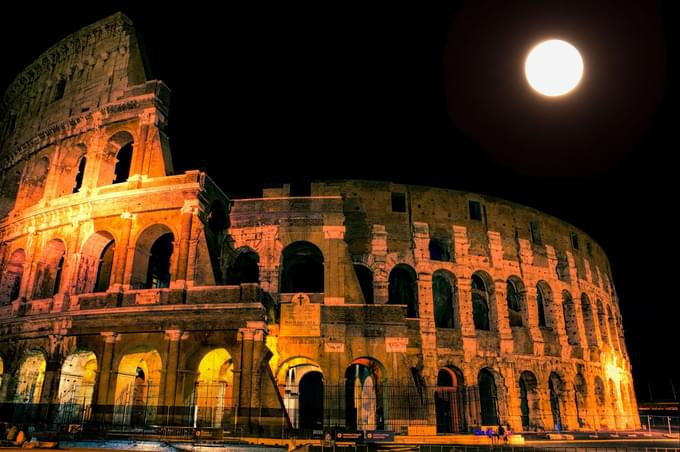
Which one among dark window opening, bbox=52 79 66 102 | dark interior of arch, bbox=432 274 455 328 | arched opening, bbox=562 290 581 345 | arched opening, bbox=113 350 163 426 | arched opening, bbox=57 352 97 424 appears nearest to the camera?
arched opening, bbox=113 350 163 426

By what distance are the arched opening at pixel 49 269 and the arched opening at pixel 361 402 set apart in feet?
42.6

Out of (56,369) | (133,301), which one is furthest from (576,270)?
(56,369)

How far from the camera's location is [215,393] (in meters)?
19.1

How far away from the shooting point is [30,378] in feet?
65.5

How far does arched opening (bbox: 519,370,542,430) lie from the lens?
22.7m

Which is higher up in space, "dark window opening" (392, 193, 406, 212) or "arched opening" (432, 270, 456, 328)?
"dark window opening" (392, 193, 406, 212)

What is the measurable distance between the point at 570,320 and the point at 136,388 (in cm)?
2161

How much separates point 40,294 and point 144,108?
873 centimetres

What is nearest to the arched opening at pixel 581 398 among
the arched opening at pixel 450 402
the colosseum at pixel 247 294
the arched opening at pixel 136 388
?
the colosseum at pixel 247 294

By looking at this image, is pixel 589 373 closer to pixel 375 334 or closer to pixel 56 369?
pixel 375 334

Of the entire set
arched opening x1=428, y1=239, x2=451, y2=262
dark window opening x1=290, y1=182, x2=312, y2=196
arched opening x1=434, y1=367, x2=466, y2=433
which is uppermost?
dark window opening x1=290, y1=182, x2=312, y2=196

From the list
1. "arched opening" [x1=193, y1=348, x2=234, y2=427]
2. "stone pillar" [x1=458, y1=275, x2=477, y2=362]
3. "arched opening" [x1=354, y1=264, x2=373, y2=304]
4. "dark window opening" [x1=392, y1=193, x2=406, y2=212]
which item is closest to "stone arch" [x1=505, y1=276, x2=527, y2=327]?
"stone pillar" [x1=458, y1=275, x2=477, y2=362]

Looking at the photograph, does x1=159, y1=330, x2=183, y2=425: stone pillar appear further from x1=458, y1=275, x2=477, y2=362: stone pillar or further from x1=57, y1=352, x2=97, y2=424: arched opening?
x1=458, y1=275, x2=477, y2=362: stone pillar

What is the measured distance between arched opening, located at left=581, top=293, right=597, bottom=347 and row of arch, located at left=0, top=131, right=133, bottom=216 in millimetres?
24497
